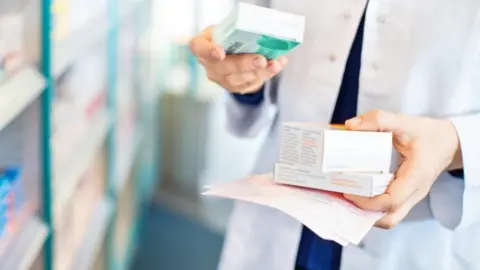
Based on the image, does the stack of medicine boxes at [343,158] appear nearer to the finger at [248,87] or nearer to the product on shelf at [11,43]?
the finger at [248,87]

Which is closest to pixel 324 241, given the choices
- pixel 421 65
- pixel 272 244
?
pixel 272 244

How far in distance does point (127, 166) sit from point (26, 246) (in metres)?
1.17

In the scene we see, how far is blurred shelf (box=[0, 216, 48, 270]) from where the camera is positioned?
120 cm

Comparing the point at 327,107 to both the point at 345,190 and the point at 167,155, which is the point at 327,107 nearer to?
the point at 345,190

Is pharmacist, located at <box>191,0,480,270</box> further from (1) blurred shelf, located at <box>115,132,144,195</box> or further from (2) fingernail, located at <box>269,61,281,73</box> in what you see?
(1) blurred shelf, located at <box>115,132,144,195</box>

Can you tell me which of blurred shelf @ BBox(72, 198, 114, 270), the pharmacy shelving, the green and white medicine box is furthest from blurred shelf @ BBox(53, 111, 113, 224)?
the green and white medicine box

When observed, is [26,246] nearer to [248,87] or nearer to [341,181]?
[248,87]

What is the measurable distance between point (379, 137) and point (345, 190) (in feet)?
0.26

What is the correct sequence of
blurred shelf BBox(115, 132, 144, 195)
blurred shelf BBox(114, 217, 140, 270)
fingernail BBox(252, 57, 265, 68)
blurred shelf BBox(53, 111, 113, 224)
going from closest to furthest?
fingernail BBox(252, 57, 265, 68) → blurred shelf BBox(53, 111, 113, 224) → blurred shelf BBox(115, 132, 144, 195) → blurred shelf BBox(114, 217, 140, 270)

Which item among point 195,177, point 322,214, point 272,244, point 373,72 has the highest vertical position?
point 373,72

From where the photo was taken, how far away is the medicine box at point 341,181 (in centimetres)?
87

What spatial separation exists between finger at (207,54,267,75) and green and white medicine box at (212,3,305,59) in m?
0.02

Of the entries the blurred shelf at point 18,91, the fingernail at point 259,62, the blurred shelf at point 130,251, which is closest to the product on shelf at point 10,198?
the blurred shelf at point 18,91

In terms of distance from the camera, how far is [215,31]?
92cm
